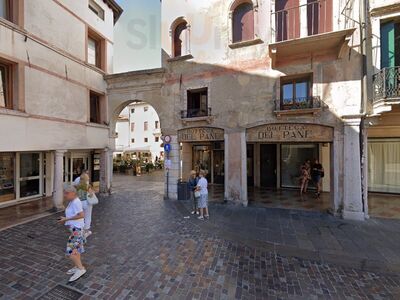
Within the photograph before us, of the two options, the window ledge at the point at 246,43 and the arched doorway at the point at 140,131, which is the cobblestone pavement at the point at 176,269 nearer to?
the window ledge at the point at 246,43

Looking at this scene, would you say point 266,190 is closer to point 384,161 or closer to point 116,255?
point 384,161

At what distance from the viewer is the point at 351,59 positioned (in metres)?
7.04

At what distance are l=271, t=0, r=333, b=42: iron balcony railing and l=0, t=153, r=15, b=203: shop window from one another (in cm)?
1157

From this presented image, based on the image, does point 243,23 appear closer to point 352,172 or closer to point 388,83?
point 388,83

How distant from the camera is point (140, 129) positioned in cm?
3694

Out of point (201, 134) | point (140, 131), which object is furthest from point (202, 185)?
point (140, 131)

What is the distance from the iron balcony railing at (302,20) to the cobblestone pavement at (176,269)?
22.6 ft

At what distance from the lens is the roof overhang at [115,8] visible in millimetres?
11516

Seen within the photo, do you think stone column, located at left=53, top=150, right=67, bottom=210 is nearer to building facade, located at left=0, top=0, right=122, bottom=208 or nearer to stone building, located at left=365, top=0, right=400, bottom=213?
building facade, located at left=0, top=0, right=122, bottom=208

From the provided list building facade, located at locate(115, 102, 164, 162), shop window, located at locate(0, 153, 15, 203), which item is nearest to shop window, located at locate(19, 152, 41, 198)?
shop window, located at locate(0, 153, 15, 203)

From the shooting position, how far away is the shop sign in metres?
9.05

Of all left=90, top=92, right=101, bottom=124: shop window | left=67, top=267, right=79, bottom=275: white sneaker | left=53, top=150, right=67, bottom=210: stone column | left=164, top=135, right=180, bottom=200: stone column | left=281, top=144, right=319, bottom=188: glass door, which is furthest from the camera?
left=281, top=144, right=319, bottom=188: glass door

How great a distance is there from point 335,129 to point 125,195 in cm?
967

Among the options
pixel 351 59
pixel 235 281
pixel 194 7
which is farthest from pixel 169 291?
pixel 194 7
